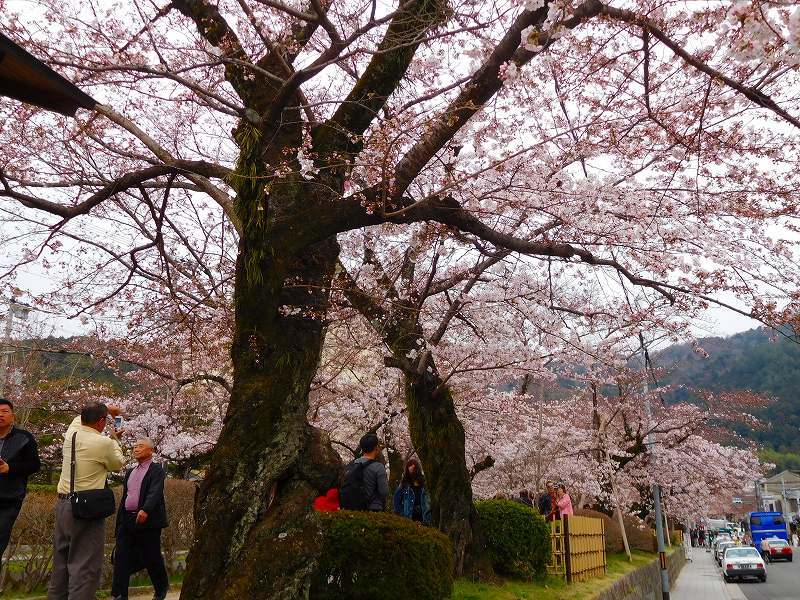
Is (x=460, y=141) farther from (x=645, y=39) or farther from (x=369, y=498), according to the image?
(x=369, y=498)

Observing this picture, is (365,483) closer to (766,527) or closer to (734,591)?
(734,591)

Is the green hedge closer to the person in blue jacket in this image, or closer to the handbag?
the person in blue jacket

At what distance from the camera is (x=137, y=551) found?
5477 millimetres

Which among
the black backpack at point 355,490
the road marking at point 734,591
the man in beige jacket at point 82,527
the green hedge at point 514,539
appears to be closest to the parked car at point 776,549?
the road marking at point 734,591

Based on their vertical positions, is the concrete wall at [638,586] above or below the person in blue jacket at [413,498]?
below

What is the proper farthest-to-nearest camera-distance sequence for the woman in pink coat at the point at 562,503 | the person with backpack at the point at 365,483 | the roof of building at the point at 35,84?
1. the woman in pink coat at the point at 562,503
2. the person with backpack at the point at 365,483
3. the roof of building at the point at 35,84

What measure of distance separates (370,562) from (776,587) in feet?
62.3

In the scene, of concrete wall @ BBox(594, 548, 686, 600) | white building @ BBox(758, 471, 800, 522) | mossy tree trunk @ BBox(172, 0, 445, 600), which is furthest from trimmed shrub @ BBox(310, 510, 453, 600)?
white building @ BBox(758, 471, 800, 522)

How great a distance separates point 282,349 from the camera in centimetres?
494

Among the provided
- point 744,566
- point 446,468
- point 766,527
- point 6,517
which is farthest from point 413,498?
point 766,527

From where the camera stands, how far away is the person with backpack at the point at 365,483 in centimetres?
566

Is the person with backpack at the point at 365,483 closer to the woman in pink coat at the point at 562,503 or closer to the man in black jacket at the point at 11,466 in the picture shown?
the man in black jacket at the point at 11,466

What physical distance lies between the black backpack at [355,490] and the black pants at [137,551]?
176 centimetres

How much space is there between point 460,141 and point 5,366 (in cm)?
1495
